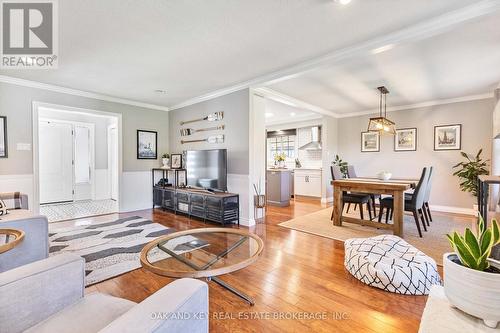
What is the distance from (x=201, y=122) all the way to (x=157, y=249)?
3582 millimetres

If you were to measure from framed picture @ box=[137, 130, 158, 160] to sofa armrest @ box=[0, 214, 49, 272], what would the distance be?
350cm

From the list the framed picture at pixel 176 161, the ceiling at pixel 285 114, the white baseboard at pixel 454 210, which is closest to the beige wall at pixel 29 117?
the framed picture at pixel 176 161

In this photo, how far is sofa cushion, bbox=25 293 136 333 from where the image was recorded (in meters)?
0.96

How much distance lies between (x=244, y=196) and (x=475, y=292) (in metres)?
3.52

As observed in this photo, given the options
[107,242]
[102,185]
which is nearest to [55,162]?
[102,185]

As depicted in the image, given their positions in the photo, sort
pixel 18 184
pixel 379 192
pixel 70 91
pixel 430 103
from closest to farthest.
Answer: pixel 379 192 < pixel 18 184 < pixel 70 91 < pixel 430 103

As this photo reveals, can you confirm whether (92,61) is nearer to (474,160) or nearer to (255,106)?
(255,106)

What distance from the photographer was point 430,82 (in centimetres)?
403

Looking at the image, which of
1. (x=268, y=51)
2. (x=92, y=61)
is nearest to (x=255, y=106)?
(x=268, y=51)

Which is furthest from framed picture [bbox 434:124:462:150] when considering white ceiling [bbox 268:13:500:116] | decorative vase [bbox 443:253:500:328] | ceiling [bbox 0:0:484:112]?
decorative vase [bbox 443:253:500:328]

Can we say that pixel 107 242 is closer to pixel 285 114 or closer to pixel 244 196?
pixel 244 196

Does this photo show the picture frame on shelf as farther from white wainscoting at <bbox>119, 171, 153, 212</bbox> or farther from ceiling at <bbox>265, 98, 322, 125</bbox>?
ceiling at <bbox>265, 98, 322, 125</bbox>

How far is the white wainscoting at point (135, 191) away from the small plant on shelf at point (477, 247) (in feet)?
18.2

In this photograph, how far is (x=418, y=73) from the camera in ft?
11.9
